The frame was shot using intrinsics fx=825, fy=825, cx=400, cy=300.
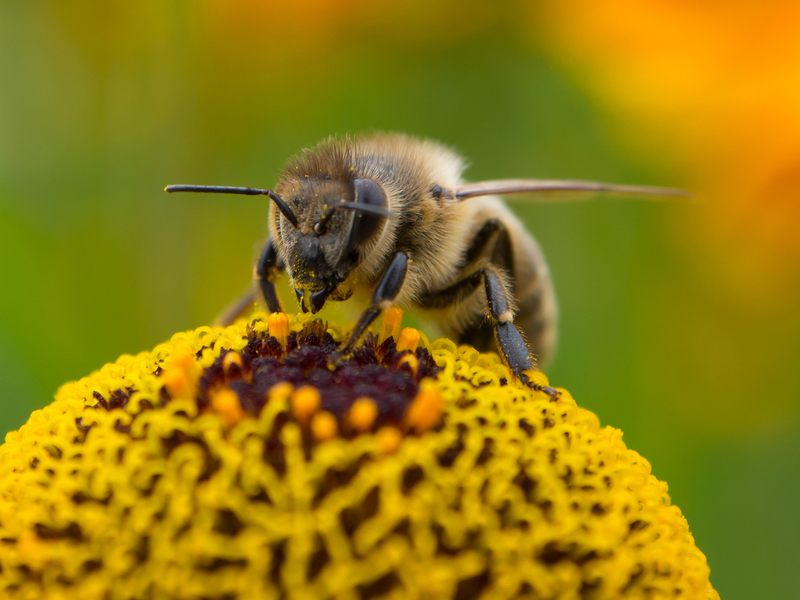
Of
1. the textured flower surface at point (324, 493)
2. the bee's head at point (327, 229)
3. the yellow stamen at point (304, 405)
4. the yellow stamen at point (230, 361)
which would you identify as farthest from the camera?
the bee's head at point (327, 229)

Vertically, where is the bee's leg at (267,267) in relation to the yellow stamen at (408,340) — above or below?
above

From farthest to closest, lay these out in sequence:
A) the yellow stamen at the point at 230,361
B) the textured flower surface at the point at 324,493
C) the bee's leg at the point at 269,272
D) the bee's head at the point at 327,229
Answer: the bee's leg at the point at 269,272
the bee's head at the point at 327,229
the yellow stamen at the point at 230,361
the textured flower surface at the point at 324,493

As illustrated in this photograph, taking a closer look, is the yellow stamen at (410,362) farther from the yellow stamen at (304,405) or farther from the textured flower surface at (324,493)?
the yellow stamen at (304,405)

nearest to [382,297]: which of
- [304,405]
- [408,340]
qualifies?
[408,340]

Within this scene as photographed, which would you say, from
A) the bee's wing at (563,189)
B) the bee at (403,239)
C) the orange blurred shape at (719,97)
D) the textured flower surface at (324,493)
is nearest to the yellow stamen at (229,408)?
the textured flower surface at (324,493)

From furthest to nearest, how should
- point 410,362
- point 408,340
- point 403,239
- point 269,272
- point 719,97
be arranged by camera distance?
point 719,97, point 269,272, point 403,239, point 408,340, point 410,362

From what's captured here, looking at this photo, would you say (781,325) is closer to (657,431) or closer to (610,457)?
(657,431)

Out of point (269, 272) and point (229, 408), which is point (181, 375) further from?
point (269, 272)
